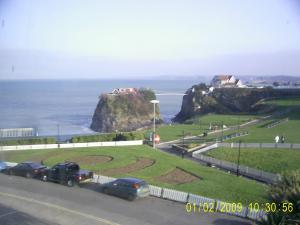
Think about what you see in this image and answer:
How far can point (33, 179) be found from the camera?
28.2m

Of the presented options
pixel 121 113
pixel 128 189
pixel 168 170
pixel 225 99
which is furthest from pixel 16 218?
pixel 225 99

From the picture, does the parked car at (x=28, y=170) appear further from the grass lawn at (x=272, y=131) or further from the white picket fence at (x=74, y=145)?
the grass lawn at (x=272, y=131)

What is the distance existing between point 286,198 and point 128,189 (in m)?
9.55

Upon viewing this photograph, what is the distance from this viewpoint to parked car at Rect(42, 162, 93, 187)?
26031mm

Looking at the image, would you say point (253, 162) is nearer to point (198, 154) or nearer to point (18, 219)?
point (198, 154)

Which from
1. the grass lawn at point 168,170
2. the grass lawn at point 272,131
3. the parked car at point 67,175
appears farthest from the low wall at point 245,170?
the grass lawn at point 272,131

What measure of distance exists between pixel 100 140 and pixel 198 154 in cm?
1471

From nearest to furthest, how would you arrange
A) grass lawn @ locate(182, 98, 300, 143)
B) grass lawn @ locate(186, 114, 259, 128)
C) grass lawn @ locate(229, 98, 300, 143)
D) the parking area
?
1. the parking area
2. grass lawn @ locate(229, 98, 300, 143)
3. grass lawn @ locate(182, 98, 300, 143)
4. grass lawn @ locate(186, 114, 259, 128)

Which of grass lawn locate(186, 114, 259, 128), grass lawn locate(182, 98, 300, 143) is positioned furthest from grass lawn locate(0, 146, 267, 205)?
grass lawn locate(186, 114, 259, 128)

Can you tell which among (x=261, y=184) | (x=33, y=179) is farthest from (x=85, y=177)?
(x=261, y=184)

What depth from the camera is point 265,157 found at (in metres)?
37.8

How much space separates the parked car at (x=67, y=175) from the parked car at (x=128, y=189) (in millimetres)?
3048

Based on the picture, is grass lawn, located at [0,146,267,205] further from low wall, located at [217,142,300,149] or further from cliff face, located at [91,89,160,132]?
cliff face, located at [91,89,160,132]

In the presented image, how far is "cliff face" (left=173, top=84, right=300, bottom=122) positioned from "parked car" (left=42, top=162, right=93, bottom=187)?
87704mm
